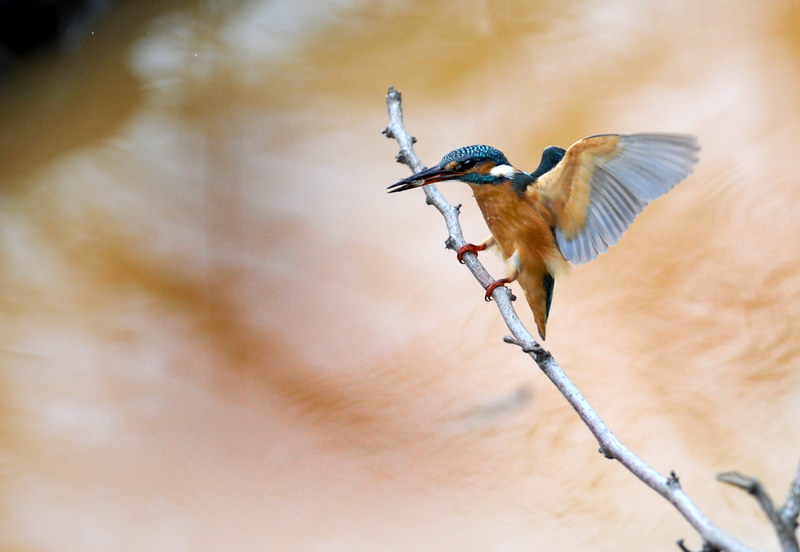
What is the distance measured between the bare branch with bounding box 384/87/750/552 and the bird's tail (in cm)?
6

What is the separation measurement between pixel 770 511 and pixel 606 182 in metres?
0.39

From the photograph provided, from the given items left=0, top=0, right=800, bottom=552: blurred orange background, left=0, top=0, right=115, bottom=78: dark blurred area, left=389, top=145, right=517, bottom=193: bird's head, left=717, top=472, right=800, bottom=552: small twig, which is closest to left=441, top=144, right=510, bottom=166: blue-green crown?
left=389, top=145, right=517, bottom=193: bird's head

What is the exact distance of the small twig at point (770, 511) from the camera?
39 centimetres

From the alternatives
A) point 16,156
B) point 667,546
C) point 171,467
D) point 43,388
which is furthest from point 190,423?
point 667,546

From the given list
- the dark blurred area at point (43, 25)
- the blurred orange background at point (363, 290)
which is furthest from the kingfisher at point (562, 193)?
the dark blurred area at point (43, 25)

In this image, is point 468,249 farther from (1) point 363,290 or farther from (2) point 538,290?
(1) point 363,290

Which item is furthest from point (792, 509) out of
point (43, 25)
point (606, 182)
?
point (43, 25)

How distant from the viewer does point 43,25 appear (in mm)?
1523

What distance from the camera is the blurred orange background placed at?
4.18 ft

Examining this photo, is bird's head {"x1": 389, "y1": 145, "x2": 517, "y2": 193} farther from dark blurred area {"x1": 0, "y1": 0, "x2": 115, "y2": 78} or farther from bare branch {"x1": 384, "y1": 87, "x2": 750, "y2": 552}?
dark blurred area {"x1": 0, "y1": 0, "x2": 115, "y2": 78}

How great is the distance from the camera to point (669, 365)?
1.38 metres

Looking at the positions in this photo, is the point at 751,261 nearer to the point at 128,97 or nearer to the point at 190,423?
the point at 190,423

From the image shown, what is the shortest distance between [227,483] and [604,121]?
88 centimetres

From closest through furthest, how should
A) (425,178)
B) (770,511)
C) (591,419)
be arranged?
(770,511), (591,419), (425,178)
